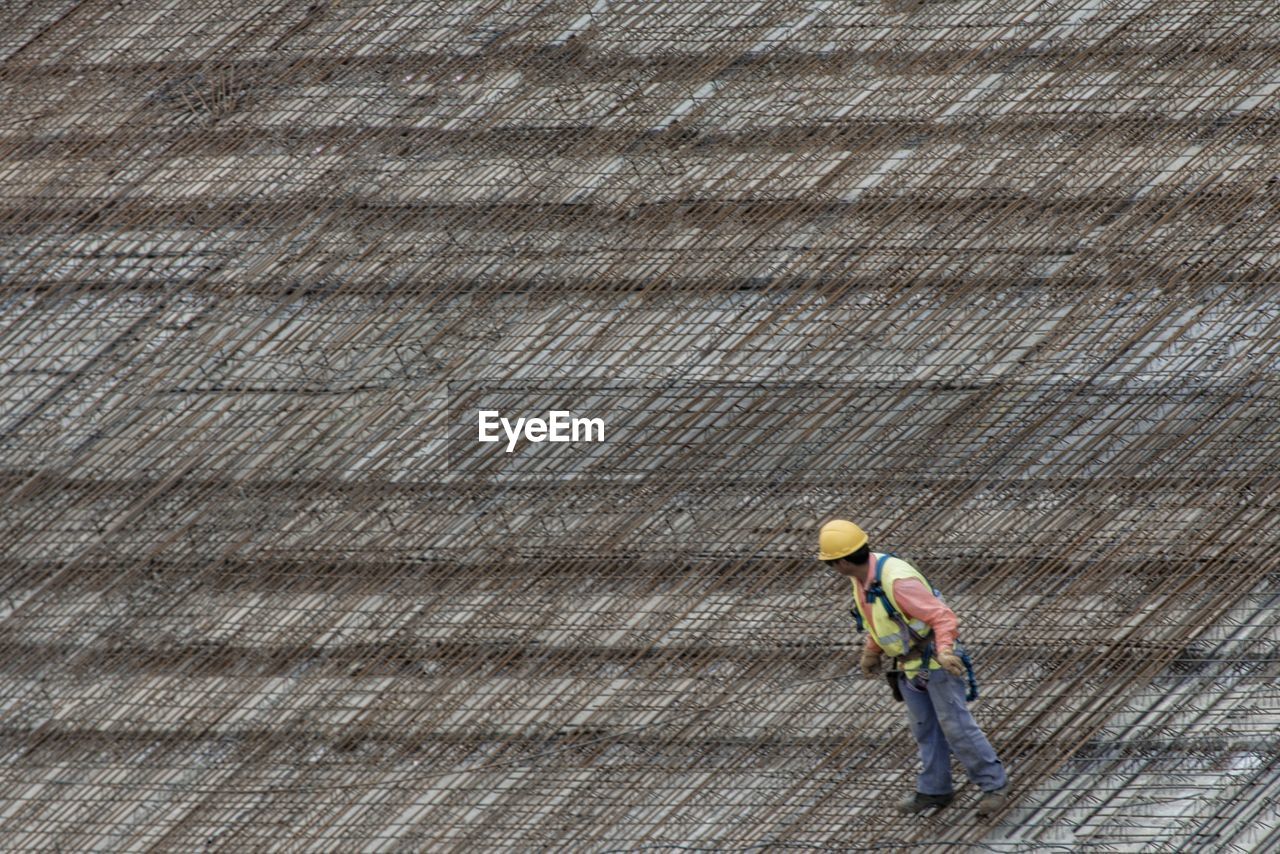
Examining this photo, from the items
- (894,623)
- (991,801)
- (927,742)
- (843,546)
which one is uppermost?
(843,546)

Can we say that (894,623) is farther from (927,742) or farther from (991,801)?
(991,801)

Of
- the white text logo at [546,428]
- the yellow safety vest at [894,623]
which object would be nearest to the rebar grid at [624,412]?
the white text logo at [546,428]

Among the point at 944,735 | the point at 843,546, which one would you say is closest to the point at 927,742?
the point at 944,735

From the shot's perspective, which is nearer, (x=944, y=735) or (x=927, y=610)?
(x=927, y=610)

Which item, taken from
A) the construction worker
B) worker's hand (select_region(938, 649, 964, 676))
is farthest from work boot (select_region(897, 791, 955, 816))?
worker's hand (select_region(938, 649, 964, 676))

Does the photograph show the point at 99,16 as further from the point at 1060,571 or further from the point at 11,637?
the point at 1060,571

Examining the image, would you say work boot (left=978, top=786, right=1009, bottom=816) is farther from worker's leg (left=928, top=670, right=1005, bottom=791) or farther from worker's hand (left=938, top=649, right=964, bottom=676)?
worker's hand (left=938, top=649, right=964, bottom=676)
